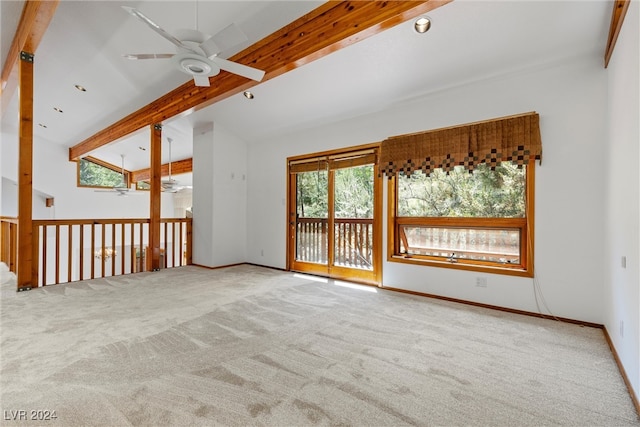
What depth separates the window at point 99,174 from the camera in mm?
8734

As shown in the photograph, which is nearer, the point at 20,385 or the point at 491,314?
the point at 20,385

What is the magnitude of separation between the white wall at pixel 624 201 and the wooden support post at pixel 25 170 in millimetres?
5867

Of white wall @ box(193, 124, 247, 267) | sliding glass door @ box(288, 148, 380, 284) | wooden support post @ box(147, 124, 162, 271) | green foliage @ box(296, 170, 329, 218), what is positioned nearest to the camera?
sliding glass door @ box(288, 148, 380, 284)

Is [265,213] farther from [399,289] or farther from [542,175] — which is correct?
[542,175]

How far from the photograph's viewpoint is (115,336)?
7.90ft

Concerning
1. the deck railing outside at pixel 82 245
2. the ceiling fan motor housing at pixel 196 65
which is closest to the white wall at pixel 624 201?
the ceiling fan motor housing at pixel 196 65

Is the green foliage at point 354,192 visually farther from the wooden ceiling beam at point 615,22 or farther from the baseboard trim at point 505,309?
the wooden ceiling beam at point 615,22

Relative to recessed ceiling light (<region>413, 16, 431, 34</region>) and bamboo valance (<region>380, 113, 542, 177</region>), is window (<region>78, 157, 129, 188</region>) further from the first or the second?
recessed ceiling light (<region>413, 16, 431, 34</region>)

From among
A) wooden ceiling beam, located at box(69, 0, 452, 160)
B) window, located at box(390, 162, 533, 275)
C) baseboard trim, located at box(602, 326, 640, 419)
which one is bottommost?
baseboard trim, located at box(602, 326, 640, 419)

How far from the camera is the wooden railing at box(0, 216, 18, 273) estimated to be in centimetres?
480

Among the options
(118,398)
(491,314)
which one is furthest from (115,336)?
(491,314)

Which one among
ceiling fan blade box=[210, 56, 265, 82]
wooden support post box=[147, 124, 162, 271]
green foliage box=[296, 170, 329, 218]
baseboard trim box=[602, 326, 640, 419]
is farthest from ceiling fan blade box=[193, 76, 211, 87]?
baseboard trim box=[602, 326, 640, 419]

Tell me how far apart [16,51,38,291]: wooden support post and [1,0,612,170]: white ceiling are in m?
0.56

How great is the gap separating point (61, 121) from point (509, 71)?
8641mm
